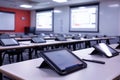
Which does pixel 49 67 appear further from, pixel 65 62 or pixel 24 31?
pixel 24 31

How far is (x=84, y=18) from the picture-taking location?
28.3 ft

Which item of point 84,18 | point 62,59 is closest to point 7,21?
point 84,18

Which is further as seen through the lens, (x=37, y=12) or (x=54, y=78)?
(x=37, y=12)

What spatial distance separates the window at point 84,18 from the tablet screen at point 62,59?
7.12 metres

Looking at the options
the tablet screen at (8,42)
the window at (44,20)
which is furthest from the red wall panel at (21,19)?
the tablet screen at (8,42)

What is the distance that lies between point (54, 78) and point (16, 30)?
1052cm

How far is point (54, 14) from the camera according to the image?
32.2ft

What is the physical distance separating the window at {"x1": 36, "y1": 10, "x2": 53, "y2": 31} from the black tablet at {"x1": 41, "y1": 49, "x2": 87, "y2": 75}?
892cm

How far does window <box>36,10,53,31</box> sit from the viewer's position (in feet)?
33.3

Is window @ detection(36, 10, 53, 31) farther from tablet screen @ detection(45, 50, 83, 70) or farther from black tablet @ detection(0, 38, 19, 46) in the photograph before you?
tablet screen @ detection(45, 50, 83, 70)

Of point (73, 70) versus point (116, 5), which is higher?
point (116, 5)

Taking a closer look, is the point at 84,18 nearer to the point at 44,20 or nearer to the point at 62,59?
the point at 44,20

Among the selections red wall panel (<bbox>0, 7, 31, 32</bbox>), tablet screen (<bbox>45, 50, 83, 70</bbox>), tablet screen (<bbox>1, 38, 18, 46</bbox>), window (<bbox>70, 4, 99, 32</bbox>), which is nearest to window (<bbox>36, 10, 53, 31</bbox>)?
red wall panel (<bbox>0, 7, 31, 32</bbox>)

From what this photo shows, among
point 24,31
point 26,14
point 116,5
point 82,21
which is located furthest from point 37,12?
point 116,5
